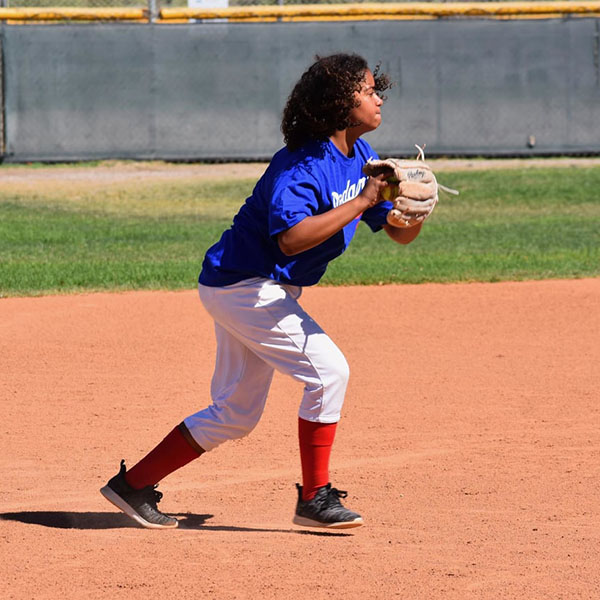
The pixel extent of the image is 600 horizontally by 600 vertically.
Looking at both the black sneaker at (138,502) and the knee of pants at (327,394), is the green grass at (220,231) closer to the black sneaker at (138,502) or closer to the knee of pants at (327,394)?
the black sneaker at (138,502)

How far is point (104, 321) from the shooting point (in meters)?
8.24

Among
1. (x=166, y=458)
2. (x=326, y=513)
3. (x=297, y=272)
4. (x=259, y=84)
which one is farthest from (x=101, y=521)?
(x=259, y=84)

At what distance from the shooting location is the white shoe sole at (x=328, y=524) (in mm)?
4148

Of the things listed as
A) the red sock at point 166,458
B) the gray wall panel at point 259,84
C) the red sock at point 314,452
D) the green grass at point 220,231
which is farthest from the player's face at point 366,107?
the gray wall panel at point 259,84

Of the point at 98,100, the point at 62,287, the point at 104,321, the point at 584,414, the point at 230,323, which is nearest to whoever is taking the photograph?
the point at 230,323

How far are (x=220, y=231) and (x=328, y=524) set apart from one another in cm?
818

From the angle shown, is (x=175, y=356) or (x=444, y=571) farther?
(x=175, y=356)

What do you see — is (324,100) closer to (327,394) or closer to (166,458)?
(327,394)

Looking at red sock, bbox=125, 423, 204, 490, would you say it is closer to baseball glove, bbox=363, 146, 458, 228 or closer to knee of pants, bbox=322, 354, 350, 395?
knee of pants, bbox=322, 354, 350, 395

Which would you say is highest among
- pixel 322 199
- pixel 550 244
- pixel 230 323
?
pixel 322 199

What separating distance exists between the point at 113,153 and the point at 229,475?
37.5ft

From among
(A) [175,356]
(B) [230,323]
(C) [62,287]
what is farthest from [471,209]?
(B) [230,323]

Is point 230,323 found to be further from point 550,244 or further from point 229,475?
point 550,244

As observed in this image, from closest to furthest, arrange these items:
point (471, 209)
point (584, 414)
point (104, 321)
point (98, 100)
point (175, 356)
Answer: point (584, 414), point (175, 356), point (104, 321), point (471, 209), point (98, 100)
